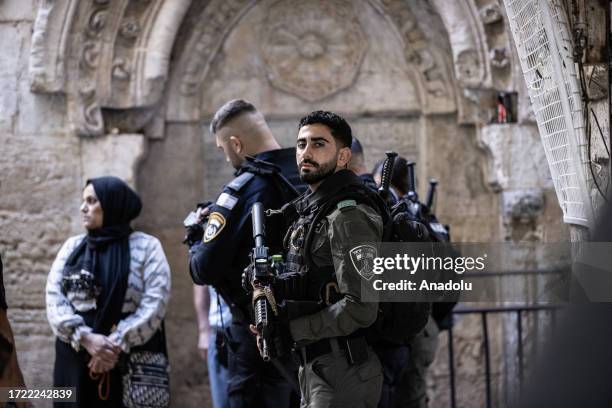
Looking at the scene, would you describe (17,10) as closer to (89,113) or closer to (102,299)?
(89,113)

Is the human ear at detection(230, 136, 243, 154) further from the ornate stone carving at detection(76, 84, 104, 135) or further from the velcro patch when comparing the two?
the ornate stone carving at detection(76, 84, 104, 135)

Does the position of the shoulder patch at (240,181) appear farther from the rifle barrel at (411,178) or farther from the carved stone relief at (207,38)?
the carved stone relief at (207,38)

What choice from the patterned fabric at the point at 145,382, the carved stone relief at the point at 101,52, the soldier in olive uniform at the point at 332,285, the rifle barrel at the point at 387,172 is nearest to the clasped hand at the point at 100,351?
the patterned fabric at the point at 145,382

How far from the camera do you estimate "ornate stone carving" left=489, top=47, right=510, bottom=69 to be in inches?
244

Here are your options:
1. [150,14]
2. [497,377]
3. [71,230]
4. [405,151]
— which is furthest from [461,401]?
[150,14]

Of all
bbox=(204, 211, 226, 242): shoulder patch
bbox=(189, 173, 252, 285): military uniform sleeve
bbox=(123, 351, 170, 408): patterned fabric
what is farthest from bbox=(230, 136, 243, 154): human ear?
bbox=(123, 351, 170, 408): patterned fabric

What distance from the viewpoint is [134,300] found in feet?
15.9

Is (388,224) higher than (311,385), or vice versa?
(388,224)

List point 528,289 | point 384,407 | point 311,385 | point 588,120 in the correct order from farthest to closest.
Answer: point 528,289
point 384,407
point 588,120
point 311,385

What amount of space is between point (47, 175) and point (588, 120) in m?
4.13

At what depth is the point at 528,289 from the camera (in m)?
6.39

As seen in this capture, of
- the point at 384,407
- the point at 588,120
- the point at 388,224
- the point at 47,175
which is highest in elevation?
the point at 47,175

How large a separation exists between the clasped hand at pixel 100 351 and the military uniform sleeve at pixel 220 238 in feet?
3.29

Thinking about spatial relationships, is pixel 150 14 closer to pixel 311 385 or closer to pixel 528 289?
pixel 528 289
